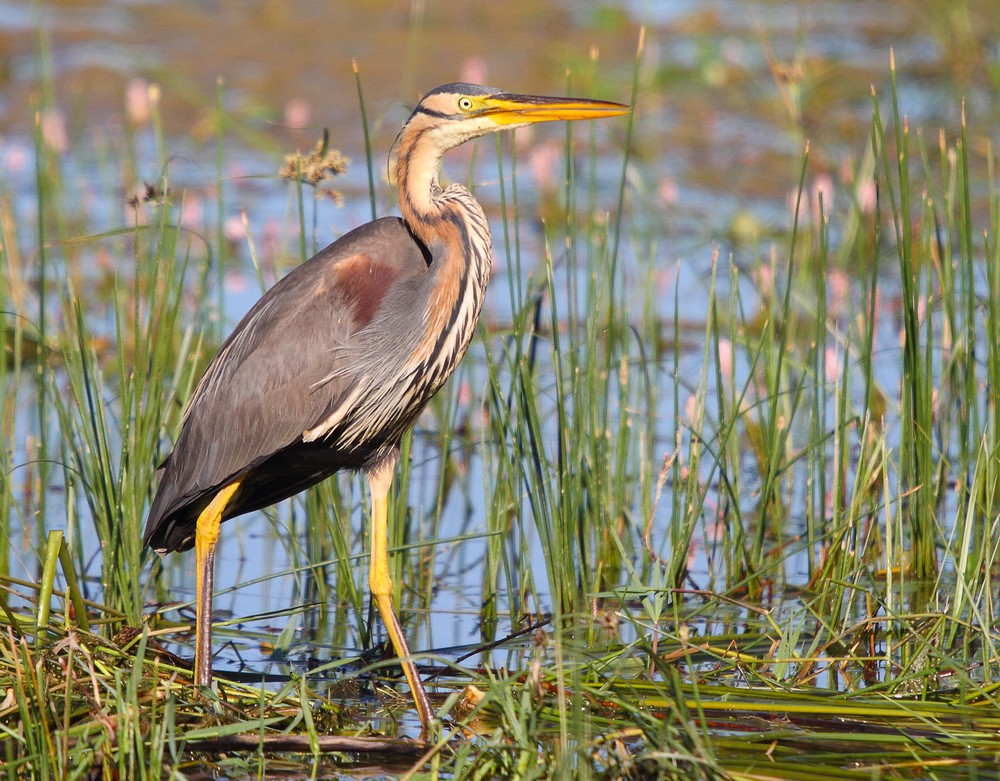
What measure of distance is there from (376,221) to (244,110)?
270 inches

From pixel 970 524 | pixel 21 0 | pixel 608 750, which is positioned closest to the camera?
pixel 608 750

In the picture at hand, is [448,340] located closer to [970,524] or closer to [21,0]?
[970,524]

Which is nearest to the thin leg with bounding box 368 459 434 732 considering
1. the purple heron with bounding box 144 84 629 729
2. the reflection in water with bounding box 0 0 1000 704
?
the purple heron with bounding box 144 84 629 729

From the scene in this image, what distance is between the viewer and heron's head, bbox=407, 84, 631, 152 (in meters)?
3.79

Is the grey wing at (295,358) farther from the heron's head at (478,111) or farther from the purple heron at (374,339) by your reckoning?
the heron's head at (478,111)

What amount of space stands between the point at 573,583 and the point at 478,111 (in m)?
1.37

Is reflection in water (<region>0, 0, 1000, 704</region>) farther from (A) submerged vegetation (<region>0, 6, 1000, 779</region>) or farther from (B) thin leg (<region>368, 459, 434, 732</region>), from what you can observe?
(B) thin leg (<region>368, 459, 434, 732</region>)

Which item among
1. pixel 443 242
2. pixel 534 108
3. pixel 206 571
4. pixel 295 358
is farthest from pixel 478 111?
pixel 206 571

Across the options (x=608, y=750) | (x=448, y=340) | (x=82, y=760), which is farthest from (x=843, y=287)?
(x=82, y=760)

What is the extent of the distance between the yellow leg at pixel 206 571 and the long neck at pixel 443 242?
30.9 inches

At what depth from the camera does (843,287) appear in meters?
6.07

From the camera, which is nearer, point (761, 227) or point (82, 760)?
point (82, 760)

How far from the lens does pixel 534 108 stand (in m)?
3.83

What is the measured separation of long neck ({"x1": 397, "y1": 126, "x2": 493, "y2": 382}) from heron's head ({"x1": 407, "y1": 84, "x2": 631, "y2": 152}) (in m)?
0.04
